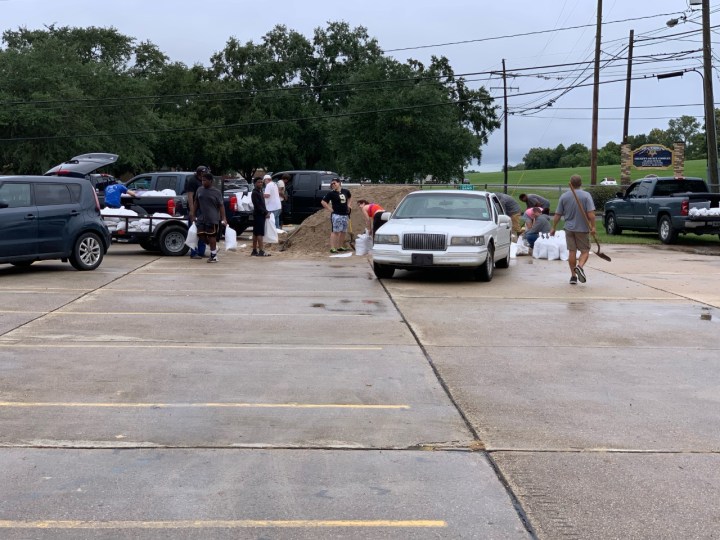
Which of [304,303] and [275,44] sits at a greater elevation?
[275,44]

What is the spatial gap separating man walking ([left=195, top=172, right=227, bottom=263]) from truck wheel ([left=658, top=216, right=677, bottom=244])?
1276 centimetres

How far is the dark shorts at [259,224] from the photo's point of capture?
19.1 metres

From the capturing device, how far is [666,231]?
24125 mm

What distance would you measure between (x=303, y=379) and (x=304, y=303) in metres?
4.87

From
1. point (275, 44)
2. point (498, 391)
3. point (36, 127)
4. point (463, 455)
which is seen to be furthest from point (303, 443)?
point (275, 44)

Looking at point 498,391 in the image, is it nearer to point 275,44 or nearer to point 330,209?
point 330,209

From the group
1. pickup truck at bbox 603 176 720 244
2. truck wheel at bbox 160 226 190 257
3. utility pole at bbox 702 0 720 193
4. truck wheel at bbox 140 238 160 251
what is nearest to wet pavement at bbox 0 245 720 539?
truck wheel at bbox 160 226 190 257

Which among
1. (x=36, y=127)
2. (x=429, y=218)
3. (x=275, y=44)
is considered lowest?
(x=429, y=218)

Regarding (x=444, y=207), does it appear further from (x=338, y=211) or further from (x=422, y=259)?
(x=338, y=211)

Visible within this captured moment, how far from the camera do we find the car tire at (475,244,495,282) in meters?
14.8

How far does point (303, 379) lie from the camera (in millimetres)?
7438

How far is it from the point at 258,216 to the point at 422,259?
5.87 meters

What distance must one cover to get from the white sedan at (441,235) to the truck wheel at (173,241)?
565 centimetres

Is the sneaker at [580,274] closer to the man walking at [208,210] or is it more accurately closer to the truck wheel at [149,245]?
the man walking at [208,210]
